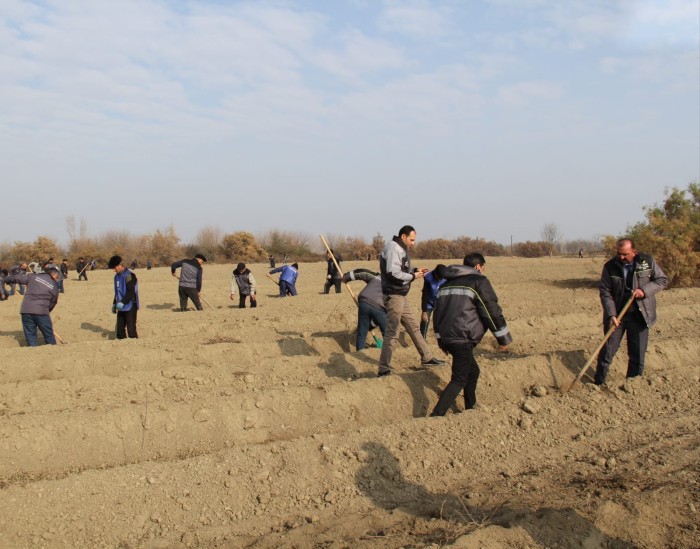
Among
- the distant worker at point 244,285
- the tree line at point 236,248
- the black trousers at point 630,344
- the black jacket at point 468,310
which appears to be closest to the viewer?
the black jacket at point 468,310

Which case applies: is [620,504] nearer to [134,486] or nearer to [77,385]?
[134,486]

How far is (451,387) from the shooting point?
5574 mm

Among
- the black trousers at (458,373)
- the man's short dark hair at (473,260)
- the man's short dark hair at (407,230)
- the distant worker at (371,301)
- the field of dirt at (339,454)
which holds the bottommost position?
the field of dirt at (339,454)

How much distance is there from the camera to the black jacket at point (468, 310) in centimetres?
532

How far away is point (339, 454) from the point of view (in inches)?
192

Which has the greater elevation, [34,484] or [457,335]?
[457,335]

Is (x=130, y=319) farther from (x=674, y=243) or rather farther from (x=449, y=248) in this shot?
(x=449, y=248)

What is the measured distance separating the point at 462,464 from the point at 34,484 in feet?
11.2

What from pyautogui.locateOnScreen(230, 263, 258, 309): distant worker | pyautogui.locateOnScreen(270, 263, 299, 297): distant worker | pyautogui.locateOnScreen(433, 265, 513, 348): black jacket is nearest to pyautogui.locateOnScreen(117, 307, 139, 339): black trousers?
pyautogui.locateOnScreen(230, 263, 258, 309): distant worker

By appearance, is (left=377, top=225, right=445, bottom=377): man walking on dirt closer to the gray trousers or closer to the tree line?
the gray trousers

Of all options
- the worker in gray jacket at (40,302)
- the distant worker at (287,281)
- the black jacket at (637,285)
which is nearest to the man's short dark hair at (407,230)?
the black jacket at (637,285)

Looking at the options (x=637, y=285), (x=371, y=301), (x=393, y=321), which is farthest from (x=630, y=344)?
(x=371, y=301)

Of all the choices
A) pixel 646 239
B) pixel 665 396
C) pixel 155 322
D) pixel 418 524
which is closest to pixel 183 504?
pixel 418 524

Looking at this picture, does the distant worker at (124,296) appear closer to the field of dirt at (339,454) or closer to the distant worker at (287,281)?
the field of dirt at (339,454)
